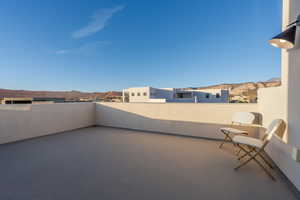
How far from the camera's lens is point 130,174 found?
169 cm

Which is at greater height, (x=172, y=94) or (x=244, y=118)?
(x=172, y=94)

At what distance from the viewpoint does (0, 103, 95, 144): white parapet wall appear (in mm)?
3033

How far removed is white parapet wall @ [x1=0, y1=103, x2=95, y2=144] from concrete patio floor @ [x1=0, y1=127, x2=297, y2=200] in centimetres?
58

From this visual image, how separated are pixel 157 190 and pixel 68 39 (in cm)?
894

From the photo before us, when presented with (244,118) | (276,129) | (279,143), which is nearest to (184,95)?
(244,118)

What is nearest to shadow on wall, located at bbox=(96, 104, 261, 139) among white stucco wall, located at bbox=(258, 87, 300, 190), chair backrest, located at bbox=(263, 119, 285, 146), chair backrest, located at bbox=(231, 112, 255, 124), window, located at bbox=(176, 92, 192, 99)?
chair backrest, located at bbox=(231, 112, 255, 124)

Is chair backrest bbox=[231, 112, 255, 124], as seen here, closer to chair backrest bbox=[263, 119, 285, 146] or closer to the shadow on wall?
the shadow on wall

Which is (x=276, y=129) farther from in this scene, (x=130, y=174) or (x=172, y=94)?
(x=172, y=94)

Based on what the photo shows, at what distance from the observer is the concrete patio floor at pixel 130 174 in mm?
1301

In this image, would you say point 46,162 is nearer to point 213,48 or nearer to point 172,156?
point 172,156

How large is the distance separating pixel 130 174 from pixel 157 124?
230 centimetres

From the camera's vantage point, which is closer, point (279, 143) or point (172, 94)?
point (279, 143)

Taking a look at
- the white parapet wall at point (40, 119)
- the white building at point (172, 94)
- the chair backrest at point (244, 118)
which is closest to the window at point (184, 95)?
the white building at point (172, 94)

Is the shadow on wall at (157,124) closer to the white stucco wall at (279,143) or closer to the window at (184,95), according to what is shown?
the white stucco wall at (279,143)
